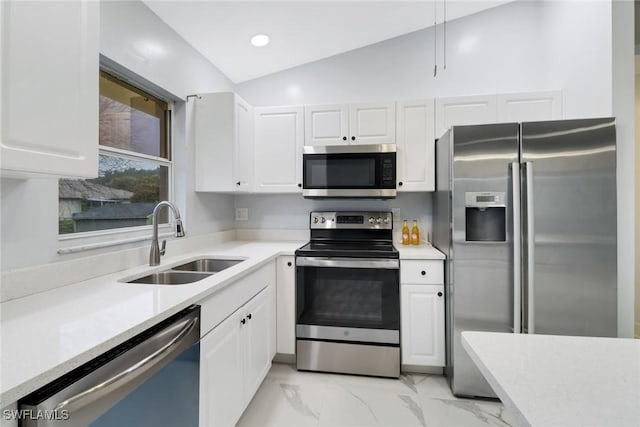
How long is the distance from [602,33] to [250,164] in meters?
2.54

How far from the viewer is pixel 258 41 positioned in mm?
2414

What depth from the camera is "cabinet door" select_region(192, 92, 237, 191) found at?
2338 millimetres

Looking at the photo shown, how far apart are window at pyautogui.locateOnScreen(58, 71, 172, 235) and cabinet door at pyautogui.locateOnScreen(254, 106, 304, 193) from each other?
753 mm

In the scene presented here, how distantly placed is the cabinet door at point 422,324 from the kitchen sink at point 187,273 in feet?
3.96

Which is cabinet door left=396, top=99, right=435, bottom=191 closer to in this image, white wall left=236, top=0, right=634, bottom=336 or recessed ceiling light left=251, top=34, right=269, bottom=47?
white wall left=236, top=0, right=634, bottom=336

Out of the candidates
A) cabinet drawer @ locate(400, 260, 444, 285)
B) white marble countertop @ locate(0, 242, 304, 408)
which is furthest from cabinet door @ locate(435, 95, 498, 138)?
→ white marble countertop @ locate(0, 242, 304, 408)

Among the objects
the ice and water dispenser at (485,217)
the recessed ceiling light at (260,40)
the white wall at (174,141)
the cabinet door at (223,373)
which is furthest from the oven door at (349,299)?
the recessed ceiling light at (260,40)

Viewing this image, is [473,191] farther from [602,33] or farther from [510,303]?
[602,33]

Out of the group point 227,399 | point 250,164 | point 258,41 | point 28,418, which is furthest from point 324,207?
point 28,418

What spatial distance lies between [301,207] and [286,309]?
3.38ft

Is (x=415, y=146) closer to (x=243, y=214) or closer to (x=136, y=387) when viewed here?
(x=243, y=214)

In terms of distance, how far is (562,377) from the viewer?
2.02 feet

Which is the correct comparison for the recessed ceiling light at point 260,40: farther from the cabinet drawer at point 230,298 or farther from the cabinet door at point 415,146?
the cabinet drawer at point 230,298

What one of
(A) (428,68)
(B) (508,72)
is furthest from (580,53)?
(A) (428,68)
